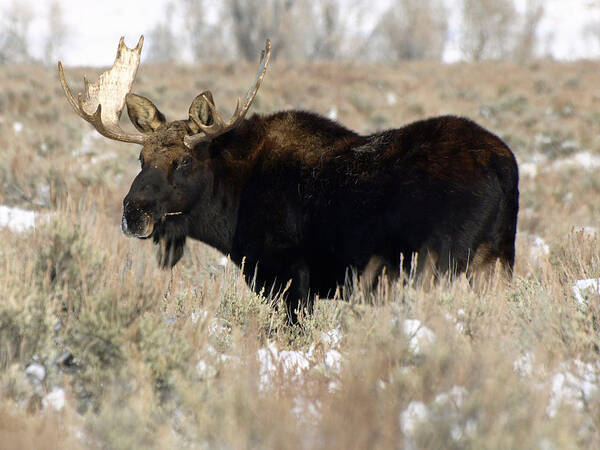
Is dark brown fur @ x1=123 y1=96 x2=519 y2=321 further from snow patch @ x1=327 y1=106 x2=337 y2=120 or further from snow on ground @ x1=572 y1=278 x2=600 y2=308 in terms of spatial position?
snow patch @ x1=327 y1=106 x2=337 y2=120

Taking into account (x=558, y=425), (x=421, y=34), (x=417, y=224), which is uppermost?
(x=421, y=34)

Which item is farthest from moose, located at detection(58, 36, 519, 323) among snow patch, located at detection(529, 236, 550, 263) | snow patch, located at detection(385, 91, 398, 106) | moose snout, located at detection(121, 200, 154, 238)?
snow patch, located at detection(385, 91, 398, 106)

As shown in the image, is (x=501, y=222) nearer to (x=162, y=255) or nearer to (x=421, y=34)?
(x=162, y=255)

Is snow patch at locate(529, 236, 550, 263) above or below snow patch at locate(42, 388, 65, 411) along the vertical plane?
below

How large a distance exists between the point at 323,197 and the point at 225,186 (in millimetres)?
871

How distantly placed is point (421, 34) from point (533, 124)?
119 ft

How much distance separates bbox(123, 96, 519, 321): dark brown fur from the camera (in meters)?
3.81

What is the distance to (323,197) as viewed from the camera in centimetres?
423

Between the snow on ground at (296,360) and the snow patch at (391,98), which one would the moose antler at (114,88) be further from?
the snow patch at (391,98)

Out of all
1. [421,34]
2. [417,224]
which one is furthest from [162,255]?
[421,34]

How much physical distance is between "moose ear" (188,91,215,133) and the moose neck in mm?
188

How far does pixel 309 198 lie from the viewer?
4.29 metres

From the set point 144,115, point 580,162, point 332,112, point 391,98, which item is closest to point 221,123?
point 144,115

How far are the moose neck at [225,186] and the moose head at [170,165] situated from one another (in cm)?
2
